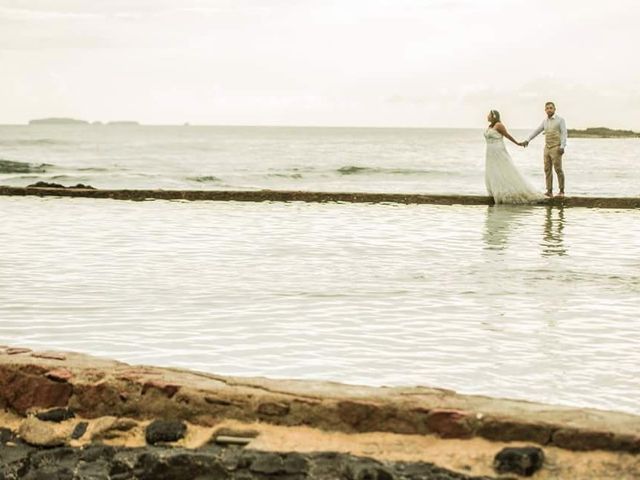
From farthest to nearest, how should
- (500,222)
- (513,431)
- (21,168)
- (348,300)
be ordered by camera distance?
(21,168) < (500,222) < (348,300) < (513,431)

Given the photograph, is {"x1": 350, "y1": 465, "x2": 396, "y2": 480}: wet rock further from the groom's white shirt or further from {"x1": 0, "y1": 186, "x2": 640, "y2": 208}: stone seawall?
{"x1": 0, "y1": 186, "x2": 640, "y2": 208}: stone seawall

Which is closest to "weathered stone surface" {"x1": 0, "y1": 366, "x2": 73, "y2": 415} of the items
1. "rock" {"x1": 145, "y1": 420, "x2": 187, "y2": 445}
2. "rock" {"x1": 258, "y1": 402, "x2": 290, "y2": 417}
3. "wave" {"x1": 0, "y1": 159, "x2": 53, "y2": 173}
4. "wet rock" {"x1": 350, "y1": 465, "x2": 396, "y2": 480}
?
"rock" {"x1": 145, "y1": 420, "x2": 187, "y2": 445}

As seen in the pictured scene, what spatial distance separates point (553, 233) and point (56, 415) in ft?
27.8

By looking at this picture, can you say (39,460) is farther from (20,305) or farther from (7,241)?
(7,241)

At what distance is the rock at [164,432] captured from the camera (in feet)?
12.1

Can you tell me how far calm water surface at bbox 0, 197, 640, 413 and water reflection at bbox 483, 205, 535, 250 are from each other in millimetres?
64

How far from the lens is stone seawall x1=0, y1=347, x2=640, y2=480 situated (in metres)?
3.34

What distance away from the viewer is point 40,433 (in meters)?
3.76

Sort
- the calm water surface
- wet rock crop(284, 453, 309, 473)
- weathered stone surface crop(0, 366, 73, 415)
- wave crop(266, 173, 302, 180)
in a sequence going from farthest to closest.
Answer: wave crop(266, 173, 302, 180), the calm water surface, weathered stone surface crop(0, 366, 73, 415), wet rock crop(284, 453, 309, 473)

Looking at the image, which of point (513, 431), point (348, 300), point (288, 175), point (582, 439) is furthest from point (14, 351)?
point (288, 175)

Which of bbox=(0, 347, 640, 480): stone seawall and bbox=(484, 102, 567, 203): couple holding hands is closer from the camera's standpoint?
bbox=(0, 347, 640, 480): stone seawall

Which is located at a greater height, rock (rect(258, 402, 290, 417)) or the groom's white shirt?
the groom's white shirt

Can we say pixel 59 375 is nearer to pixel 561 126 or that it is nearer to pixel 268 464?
pixel 268 464

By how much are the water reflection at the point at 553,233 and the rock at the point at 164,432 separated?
635 cm
